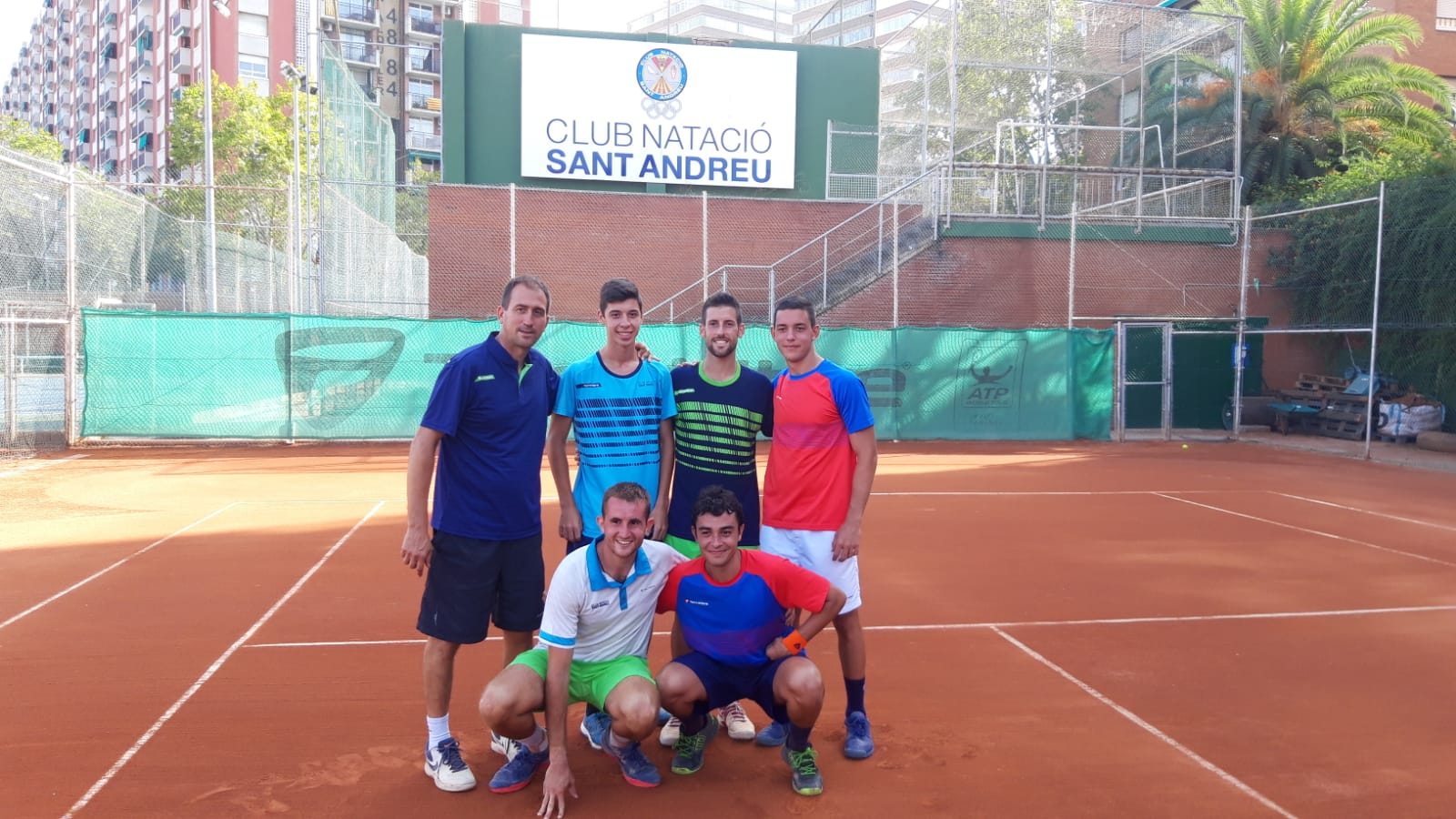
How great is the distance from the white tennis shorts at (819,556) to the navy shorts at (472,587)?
1.05 m

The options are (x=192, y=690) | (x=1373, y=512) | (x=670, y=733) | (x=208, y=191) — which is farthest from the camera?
(x=208, y=191)

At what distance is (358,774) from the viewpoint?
415cm

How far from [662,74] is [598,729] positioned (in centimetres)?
2203

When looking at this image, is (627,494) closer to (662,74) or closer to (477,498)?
(477,498)

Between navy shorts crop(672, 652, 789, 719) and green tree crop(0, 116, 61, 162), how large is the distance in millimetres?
46390

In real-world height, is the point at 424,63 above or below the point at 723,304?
above

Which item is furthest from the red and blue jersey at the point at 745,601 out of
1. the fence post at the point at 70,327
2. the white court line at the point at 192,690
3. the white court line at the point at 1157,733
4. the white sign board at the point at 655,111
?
the white sign board at the point at 655,111

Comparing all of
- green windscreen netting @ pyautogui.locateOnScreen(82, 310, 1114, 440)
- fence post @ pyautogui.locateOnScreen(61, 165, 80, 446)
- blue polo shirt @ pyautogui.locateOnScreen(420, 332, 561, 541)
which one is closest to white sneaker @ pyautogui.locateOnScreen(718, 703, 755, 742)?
blue polo shirt @ pyautogui.locateOnScreen(420, 332, 561, 541)

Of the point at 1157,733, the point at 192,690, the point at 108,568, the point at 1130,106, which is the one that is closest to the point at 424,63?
the point at 1130,106

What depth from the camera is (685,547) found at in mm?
4637

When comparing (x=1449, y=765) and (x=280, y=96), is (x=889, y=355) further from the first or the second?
(x=280, y=96)

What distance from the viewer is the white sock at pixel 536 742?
4.18 m

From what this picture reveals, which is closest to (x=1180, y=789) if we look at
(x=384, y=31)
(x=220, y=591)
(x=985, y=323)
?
(x=220, y=591)

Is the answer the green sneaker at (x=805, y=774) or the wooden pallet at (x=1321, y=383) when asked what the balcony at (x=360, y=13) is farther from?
the green sneaker at (x=805, y=774)
